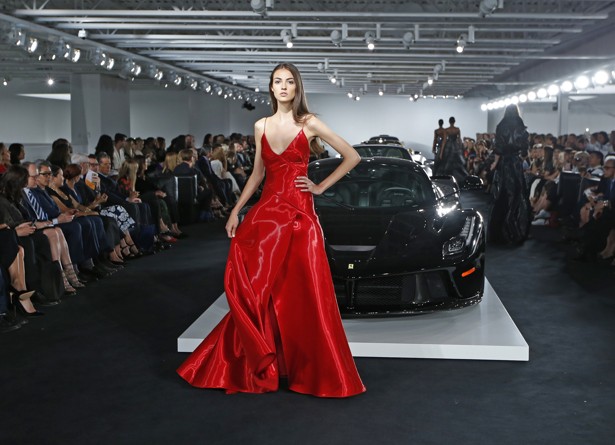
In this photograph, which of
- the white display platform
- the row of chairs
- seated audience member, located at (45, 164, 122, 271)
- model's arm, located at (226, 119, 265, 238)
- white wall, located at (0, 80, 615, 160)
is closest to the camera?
model's arm, located at (226, 119, 265, 238)

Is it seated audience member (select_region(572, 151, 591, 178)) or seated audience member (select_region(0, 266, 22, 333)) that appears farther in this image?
seated audience member (select_region(572, 151, 591, 178))

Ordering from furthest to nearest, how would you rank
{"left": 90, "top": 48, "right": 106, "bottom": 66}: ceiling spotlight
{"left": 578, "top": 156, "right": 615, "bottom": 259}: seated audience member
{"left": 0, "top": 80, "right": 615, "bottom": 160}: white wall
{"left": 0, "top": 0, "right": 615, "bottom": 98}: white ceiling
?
{"left": 0, "top": 80, "right": 615, "bottom": 160}: white wall, {"left": 90, "top": 48, "right": 106, "bottom": 66}: ceiling spotlight, {"left": 0, "top": 0, "right": 615, "bottom": 98}: white ceiling, {"left": 578, "top": 156, "right": 615, "bottom": 259}: seated audience member

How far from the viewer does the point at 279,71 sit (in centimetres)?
414

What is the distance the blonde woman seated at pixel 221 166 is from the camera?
48.1 feet

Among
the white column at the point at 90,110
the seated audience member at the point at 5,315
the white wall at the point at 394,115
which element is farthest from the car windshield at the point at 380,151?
the white wall at the point at 394,115

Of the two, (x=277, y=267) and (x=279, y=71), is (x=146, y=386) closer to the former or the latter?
(x=277, y=267)

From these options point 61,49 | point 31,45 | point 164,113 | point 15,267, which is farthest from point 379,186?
point 164,113

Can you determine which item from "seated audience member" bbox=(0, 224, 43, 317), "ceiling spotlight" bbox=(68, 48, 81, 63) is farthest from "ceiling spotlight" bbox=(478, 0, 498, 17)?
"seated audience member" bbox=(0, 224, 43, 317)

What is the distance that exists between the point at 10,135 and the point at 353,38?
25366 millimetres

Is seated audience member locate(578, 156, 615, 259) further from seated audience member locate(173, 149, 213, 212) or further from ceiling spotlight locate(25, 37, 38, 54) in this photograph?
ceiling spotlight locate(25, 37, 38, 54)

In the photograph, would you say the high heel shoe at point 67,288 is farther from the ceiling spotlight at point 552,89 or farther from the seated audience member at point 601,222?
the ceiling spotlight at point 552,89

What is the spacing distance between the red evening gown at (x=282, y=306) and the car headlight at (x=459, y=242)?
4.45 ft

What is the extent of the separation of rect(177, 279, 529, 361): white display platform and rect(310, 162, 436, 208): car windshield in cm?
125

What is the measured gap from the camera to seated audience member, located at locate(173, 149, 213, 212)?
12352mm
